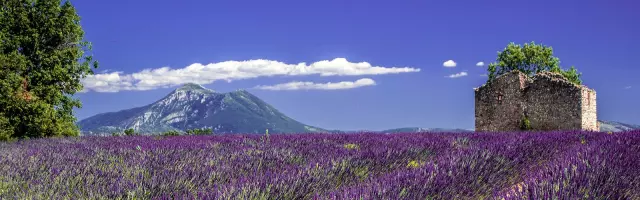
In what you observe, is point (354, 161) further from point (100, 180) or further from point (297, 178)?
point (100, 180)

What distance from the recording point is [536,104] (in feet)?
73.8

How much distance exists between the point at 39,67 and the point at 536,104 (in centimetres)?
1845

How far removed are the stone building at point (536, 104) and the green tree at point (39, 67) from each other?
15.9m

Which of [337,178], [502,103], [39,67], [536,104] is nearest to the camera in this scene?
[337,178]

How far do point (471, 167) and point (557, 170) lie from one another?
2.26 feet

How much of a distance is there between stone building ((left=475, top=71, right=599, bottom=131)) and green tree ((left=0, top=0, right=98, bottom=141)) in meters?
15.9

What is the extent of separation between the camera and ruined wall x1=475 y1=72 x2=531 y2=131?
908 inches

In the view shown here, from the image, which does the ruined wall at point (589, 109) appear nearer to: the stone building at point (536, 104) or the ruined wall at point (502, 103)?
the stone building at point (536, 104)

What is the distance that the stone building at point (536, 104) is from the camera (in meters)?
21.5

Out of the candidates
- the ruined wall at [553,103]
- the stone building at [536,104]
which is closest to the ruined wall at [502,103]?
the stone building at [536,104]

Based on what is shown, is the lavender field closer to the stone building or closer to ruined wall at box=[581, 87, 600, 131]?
the stone building

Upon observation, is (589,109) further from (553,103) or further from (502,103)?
(502,103)

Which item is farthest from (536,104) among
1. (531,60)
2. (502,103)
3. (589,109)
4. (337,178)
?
(337,178)

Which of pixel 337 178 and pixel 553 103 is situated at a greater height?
pixel 553 103
